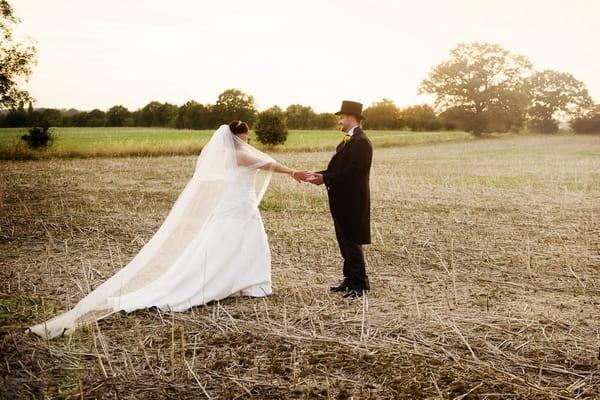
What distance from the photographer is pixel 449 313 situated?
6.20 m

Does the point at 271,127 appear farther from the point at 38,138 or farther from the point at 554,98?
the point at 554,98

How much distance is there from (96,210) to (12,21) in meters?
22.1

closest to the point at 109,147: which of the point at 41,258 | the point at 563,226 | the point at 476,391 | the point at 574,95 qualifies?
the point at 41,258

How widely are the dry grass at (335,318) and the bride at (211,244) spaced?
29 cm

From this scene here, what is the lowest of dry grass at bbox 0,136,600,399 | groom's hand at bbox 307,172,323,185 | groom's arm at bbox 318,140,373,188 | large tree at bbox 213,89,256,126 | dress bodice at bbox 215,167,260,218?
dry grass at bbox 0,136,600,399

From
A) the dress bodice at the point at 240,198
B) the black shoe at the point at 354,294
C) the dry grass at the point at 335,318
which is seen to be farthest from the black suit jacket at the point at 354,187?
the dress bodice at the point at 240,198

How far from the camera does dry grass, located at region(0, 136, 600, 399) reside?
447 cm

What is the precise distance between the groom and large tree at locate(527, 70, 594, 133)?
78.1 metres

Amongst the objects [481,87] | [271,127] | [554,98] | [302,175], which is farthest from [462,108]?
[302,175]

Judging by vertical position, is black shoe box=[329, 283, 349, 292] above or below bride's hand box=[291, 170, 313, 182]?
below

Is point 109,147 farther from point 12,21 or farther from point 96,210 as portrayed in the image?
point 96,210

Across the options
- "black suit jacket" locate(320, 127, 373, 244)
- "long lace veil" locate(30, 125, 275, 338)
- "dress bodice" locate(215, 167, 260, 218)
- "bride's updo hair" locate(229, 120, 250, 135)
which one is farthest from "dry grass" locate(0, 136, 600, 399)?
"bride's updo hair" locate(229, 120, 250, 135)

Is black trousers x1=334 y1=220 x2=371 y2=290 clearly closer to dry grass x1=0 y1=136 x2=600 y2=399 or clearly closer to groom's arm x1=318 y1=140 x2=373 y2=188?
dry grass x1=0 y1=136 x2=600 y2=399

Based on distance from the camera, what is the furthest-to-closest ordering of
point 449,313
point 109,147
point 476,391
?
point 109,147
point 449,313
point 476,391
